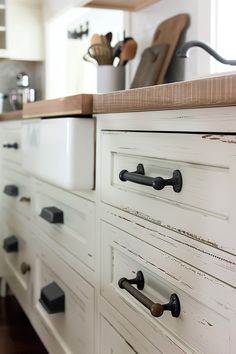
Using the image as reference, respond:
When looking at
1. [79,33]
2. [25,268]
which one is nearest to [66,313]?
[25,268]

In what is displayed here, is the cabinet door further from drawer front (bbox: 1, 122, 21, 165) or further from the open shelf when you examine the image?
the open shelf

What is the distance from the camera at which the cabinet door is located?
3.26 m

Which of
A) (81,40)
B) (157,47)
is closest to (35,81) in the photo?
(81,40)

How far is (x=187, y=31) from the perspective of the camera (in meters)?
1.82

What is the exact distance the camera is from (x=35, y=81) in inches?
140

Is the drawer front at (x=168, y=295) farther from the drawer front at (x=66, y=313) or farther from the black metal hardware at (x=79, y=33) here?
the black metal hardware at (x=79, y=33)

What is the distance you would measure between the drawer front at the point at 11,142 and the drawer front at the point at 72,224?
1.46 feet

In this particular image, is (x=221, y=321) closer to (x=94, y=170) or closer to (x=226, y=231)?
(x=226, y=231)

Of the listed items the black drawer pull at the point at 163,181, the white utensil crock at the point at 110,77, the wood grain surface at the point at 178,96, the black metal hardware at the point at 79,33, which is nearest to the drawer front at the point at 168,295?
the black drawer pull at the point at 163,181

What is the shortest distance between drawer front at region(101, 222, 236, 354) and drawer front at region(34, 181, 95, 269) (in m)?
0.10

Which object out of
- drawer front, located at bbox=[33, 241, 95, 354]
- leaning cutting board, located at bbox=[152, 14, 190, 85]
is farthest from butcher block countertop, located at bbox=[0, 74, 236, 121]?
leaning cutting board, located at bbox=[152, 14, 190, 85]

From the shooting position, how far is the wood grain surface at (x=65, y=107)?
1.25m

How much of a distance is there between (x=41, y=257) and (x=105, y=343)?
644 millimetres

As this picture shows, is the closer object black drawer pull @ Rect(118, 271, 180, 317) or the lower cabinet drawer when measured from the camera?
black drawer pull @ Rect(118, 271, 180, 317)
